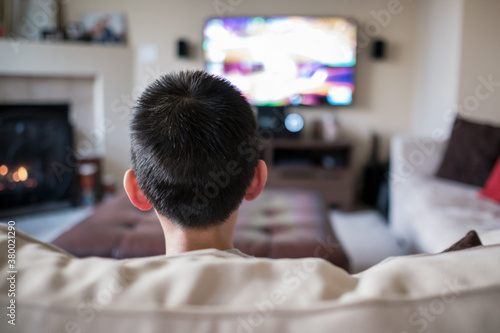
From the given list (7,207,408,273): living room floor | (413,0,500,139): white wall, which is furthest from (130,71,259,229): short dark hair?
(413,0,500,139): white wall

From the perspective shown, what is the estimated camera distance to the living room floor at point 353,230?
2.86 metres

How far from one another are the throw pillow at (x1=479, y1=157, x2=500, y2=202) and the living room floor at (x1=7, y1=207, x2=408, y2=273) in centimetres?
56

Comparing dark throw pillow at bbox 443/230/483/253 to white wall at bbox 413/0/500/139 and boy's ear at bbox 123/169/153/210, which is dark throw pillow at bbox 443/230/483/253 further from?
white wall at bbox 413/0/500/139

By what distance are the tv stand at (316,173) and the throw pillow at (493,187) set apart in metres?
1.70

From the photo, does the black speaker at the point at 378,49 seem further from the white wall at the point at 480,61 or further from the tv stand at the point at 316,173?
the white wall at the point at 480,61

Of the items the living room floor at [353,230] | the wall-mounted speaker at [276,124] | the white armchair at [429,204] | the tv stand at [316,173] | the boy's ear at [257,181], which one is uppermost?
the boy's ear at [257,181]

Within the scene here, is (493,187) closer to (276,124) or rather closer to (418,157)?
(418,157)

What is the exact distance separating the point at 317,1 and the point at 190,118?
4153mm

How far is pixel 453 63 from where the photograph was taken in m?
3.39

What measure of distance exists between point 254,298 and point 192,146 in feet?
1.08

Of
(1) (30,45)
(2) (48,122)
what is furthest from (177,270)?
(1) (30,45)

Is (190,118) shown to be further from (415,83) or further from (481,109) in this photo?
(415,83)

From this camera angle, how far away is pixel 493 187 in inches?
94.3

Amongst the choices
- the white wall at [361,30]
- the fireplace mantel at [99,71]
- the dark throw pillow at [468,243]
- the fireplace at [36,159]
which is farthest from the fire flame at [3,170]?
the dark throw pillow at [468,243]
